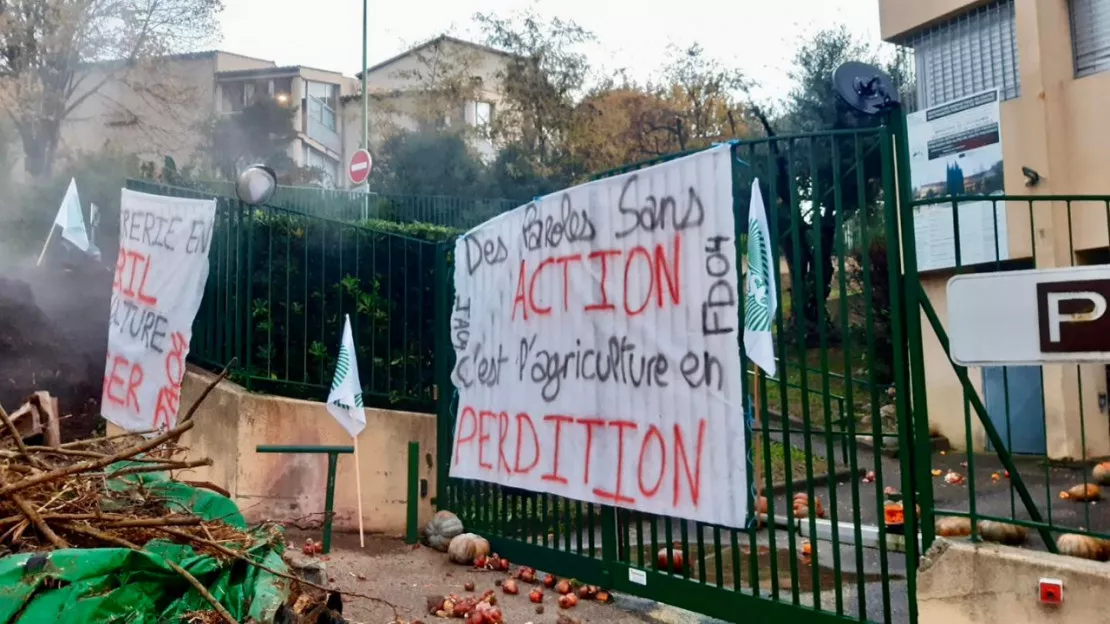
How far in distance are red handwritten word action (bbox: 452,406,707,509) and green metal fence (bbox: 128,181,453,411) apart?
125 centimetres

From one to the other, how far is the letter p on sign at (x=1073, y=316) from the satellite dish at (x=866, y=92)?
1087 millimetres

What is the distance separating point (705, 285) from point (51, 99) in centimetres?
2266

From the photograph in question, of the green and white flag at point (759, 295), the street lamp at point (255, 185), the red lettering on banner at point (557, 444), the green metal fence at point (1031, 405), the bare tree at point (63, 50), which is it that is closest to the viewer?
the green and white flag at point (759, 295)

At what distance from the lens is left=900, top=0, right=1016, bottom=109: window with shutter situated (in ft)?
39.3

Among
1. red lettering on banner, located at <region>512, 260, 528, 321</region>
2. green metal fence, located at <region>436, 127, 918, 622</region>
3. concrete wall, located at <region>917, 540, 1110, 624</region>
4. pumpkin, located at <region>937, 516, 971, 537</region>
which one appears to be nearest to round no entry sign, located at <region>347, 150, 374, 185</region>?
green metal fence, located at <region>436, 127, 918, 622</region>

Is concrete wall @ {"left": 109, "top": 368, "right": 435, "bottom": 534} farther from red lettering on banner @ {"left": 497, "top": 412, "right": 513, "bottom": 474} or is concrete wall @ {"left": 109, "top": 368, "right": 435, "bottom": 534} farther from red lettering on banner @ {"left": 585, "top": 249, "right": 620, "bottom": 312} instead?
red lettering on banner @ {"left": 585, "top": 249, "right": 620, "bottom": 312}

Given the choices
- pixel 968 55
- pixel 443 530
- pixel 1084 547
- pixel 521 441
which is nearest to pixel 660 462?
pixel 521 441

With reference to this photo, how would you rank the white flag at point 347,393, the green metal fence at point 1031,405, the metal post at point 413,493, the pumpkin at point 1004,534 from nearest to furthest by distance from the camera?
the pumpkin at point 1004,534 < the white flag at point 347,393 < the metal post at point 413,493 < the green metal fence at point 1031,405

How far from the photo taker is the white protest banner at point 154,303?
24.3 ft

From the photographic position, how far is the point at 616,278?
505 cm

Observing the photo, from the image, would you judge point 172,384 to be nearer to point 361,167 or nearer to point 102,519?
point 102,519

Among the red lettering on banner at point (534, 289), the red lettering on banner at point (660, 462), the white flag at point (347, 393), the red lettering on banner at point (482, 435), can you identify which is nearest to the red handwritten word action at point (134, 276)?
the white flag at point (347, 393)

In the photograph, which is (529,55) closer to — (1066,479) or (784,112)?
(784,112)

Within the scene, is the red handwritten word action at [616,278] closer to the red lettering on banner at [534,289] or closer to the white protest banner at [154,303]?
the red lettering on banner at [534,289]
